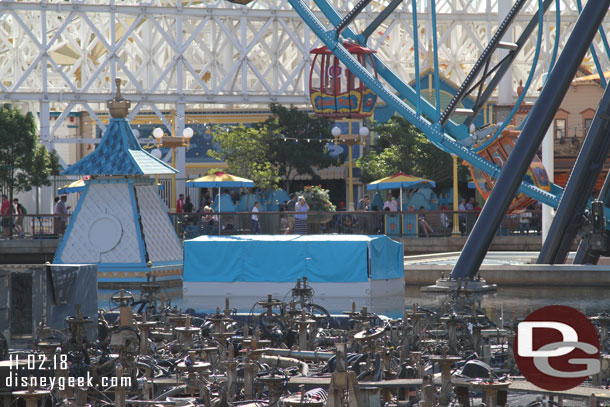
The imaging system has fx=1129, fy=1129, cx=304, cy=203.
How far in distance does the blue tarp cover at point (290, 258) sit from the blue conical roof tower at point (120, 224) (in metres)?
1.79

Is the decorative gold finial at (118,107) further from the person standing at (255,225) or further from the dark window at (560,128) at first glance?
the dark window at (560,128)

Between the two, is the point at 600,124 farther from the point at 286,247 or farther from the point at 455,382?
the point at 455,382

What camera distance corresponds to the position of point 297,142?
54750 millimetres

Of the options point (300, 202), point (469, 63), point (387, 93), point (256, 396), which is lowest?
point (256, 396)

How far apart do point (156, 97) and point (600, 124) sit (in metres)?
34.1

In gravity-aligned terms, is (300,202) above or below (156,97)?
below

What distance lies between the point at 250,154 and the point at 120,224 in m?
24.0

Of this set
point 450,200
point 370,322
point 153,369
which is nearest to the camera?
point 153,369

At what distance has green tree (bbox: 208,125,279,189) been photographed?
50938mm

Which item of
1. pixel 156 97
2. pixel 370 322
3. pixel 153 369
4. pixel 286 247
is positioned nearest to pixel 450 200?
pixel 156 97

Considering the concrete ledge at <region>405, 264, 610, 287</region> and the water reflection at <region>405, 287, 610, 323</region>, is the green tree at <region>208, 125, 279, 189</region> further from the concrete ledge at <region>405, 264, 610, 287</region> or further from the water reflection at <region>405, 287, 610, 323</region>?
the water reflection at <region>405, 287, 610, 323</region>

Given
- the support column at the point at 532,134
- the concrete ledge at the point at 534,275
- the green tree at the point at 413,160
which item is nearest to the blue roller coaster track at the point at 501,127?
the support column at the point at 532,134

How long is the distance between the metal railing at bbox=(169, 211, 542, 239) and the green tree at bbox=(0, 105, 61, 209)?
1084 cm

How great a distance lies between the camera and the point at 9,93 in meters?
53.2
